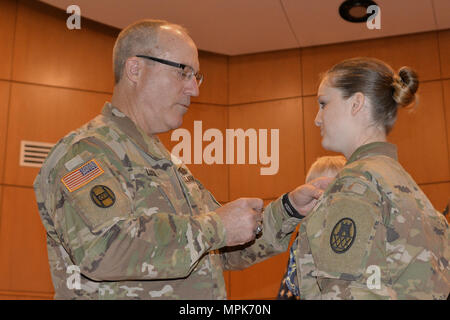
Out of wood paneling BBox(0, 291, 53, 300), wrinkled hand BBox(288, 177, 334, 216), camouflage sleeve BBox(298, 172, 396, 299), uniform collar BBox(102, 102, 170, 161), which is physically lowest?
wood paneling BBox(0, 291, 53, 300)

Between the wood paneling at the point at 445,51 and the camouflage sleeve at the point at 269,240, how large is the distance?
3618 mm

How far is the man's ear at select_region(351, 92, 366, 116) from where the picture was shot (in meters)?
1.94

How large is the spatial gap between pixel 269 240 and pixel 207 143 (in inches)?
134

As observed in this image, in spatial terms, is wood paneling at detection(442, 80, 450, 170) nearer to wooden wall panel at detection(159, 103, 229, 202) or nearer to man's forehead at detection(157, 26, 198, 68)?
wooden wall panel at detection(159, 103, 229, 202)

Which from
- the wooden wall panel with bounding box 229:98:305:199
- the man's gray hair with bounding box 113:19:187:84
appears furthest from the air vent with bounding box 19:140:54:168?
the man's gray hair with bounding box 113:19:187:84

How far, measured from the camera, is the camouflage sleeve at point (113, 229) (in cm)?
175

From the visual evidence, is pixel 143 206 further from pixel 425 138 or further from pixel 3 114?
pixel 425 138

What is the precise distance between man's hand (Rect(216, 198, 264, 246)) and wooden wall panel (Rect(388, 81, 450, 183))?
362 centimetres

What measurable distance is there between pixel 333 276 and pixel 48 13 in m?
4.55

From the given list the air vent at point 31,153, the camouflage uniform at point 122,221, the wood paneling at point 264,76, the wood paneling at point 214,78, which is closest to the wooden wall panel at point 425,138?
the wood paneling at point 264,76

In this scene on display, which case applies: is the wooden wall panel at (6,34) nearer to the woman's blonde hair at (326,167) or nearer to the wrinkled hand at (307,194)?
the woman's blonde hair at (326,167)
